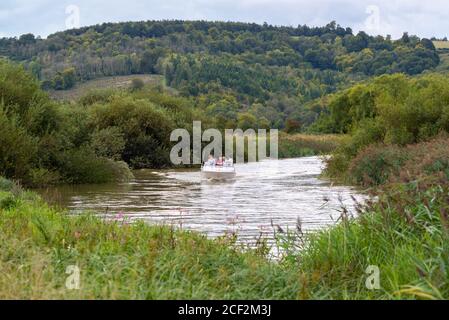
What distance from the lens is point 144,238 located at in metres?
10.6

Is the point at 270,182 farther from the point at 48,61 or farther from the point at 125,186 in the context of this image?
the point at 48,61

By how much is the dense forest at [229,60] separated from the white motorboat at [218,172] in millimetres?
58206

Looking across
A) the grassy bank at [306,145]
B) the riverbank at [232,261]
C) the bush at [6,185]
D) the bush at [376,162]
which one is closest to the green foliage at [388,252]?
the riverbank at [232,261]

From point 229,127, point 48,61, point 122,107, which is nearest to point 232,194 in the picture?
point 122,107

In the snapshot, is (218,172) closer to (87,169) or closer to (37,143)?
(87,169)

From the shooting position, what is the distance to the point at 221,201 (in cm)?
2553

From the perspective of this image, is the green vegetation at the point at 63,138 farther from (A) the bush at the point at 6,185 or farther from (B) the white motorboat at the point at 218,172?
(A) the bush at the point at 6,185

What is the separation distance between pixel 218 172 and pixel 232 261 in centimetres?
2809

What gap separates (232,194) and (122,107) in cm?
2534

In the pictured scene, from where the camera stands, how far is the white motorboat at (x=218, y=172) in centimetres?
3747

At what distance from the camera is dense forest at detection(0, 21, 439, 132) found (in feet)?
410

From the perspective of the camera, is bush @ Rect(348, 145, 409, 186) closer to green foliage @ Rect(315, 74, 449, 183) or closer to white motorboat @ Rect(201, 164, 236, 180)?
green foliage @ Rect(315, 74, 449, 183)

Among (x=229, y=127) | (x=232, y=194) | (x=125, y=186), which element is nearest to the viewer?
(x=232, y=194)

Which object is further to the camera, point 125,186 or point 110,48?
point 110,48
